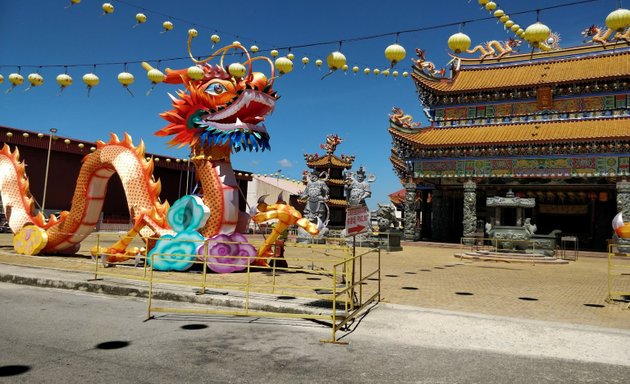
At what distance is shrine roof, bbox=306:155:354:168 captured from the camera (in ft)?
127

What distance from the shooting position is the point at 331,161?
38688mm

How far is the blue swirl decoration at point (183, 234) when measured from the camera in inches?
433

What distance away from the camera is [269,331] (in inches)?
235

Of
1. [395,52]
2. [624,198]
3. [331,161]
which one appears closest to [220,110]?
[395,52]

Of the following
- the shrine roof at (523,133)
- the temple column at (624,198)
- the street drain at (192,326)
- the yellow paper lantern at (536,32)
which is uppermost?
the shrine roof at (523,133)

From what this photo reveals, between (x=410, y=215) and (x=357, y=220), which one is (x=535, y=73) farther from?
(x=357, y=220)

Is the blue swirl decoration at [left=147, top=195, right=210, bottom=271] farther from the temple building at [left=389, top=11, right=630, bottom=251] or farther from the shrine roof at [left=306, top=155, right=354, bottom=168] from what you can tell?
the shrine roof at [left=306, top=155, right=354, bottom=168]

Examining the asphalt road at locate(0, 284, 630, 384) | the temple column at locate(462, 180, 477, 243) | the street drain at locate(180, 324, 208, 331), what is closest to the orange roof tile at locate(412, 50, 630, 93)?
the temple column at locate(462, 180, 477, 243)

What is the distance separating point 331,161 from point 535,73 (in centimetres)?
1667

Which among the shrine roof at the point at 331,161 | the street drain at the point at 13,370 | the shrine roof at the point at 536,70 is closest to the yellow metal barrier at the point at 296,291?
the street drain at the point at 13,370

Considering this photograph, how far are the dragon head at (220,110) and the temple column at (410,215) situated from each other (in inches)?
839

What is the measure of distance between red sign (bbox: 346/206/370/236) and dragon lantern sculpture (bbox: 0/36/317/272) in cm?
466

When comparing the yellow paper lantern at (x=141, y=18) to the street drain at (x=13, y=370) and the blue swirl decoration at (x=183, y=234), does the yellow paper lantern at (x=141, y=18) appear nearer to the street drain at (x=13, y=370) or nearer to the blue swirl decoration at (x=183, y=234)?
the blue swirl decoration at (x=183, y=234)

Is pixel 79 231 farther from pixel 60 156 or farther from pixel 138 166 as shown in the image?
pixel 60 156
